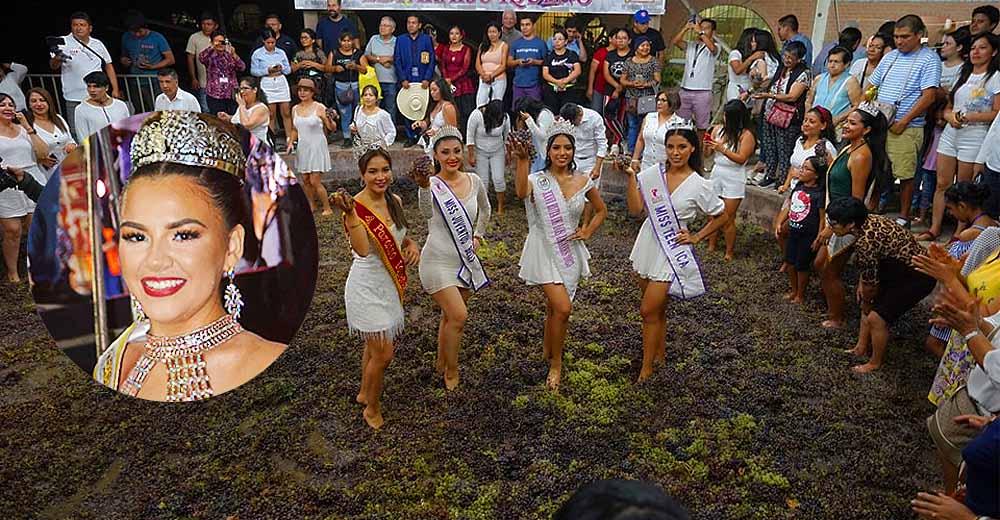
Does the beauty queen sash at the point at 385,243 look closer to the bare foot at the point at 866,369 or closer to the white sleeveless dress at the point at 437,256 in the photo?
the white sleeveless dress at the point at 437,256

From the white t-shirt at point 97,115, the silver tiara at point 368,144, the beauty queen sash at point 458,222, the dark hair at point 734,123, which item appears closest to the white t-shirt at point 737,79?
the dark hair at point 734,123

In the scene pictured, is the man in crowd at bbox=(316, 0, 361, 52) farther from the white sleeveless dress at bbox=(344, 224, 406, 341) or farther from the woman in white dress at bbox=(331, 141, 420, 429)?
the white sleeveless dress at bbox=(344, 224, 406, 341)

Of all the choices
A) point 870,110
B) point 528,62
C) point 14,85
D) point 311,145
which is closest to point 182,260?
point 870,110

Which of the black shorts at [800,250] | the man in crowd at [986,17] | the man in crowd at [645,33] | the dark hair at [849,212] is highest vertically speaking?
the man in crowd at [986,17]

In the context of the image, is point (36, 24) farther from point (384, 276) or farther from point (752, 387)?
point (752, 387)

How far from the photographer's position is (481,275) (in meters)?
4.72

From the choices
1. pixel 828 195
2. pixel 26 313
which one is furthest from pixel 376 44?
pixel 828 195

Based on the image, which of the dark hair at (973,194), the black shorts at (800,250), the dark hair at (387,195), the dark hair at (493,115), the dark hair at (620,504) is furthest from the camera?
the dark hair at (493,115)

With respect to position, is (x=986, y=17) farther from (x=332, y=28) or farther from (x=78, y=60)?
(x=78, y=60)

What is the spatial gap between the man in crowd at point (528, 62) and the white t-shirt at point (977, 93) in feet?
16.5

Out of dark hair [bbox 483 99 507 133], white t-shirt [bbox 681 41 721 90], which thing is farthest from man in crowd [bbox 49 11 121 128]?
white t-shirt [bbox 681 41 721 90]

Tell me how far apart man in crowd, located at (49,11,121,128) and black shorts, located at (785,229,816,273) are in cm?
728

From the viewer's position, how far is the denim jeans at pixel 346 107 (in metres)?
9.85

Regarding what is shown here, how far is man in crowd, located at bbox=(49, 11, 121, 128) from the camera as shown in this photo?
7.74 meters
